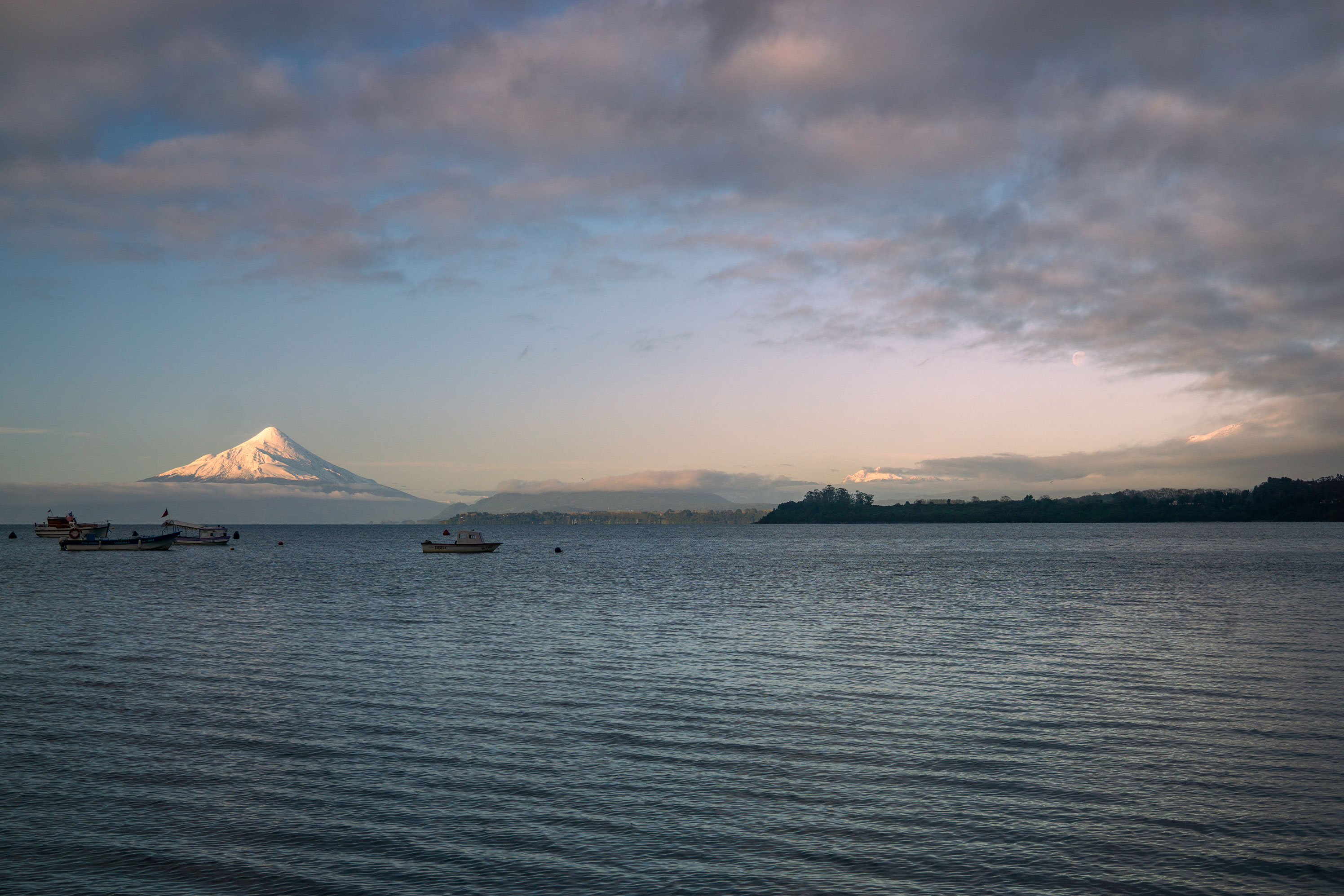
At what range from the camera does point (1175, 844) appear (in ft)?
53.1

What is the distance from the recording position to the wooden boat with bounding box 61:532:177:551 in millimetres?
160125

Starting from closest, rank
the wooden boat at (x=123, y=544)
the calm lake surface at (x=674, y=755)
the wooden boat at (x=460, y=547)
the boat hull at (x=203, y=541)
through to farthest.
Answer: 1. the calm lake surface at (x=674, y=755)
2. the wooden boat at (x=460, y=547)
3. the wooden boat at (x=123, y=544)
4. the boat hull at (x=203, y=541)

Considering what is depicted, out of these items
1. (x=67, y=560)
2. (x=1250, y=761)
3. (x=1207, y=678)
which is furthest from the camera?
(x=67, y=560)

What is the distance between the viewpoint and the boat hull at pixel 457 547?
155625mm

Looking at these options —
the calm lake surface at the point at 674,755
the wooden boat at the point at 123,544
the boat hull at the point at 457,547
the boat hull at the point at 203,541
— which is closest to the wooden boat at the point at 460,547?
the boat hull at the point at 457,547

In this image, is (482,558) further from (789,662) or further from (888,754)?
(888,754)

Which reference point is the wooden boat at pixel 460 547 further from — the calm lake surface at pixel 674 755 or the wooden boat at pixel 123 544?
the calm lake surface at pixel 674 755

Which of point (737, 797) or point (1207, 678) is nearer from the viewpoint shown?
point (737, 797)

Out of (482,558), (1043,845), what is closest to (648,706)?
(1043,845)

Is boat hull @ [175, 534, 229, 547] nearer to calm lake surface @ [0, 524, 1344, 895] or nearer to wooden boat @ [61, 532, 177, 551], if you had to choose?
wooden boat @ [61, 532, 177, 551]

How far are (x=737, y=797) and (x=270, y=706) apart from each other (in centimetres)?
1705

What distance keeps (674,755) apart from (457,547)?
140 metres

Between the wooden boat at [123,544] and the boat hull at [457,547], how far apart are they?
49.0m

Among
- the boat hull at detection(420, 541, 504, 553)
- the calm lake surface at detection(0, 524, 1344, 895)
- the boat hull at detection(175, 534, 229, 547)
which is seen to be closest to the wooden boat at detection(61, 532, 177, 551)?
the boat hull at detection(175, 534, 229, 547)
